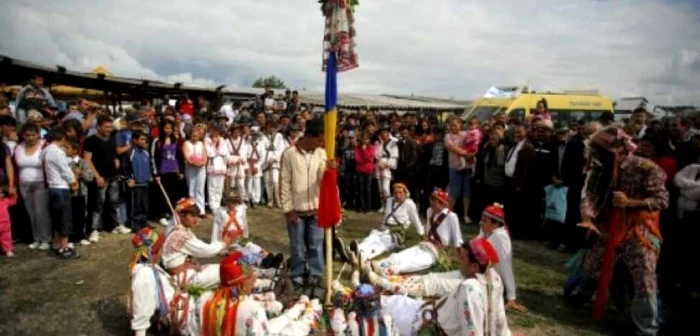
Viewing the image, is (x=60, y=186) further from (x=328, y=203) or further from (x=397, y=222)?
(x=397, y=222)

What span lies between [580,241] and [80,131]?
30.5 feet

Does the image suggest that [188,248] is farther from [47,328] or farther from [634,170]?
[634,170]

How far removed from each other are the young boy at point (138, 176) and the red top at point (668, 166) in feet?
28.7

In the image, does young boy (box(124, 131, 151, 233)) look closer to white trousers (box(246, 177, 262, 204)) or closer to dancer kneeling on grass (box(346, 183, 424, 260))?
white trousers (box(246, 177, 262, 204))

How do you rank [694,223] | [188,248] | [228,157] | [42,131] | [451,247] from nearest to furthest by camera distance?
[188,248]
[694,223]
[451,247]
[42,131]
[228,157]

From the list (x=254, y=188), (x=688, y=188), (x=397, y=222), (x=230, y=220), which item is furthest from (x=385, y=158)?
(x=688, y=188)

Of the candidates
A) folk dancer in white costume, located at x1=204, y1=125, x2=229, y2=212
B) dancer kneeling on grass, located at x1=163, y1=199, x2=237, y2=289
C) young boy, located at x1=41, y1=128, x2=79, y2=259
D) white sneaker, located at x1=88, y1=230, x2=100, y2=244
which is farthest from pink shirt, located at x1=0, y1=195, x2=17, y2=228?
Result: dancer kneeling on grass, located at x1=163, y1=199, x2=237, y2=289

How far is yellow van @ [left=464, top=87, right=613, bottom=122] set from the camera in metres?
15.6

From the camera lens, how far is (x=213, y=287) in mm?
5477

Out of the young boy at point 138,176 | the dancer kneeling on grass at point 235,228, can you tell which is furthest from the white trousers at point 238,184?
the dancer kneeling on grass at point 235,228

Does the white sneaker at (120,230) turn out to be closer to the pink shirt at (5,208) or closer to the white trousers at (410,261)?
the pink shirt at (5,208)

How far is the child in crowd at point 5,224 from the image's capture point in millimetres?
7383

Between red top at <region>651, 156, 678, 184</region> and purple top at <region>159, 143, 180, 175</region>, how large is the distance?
8556 mm

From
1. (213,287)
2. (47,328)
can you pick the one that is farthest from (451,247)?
(47,328)
